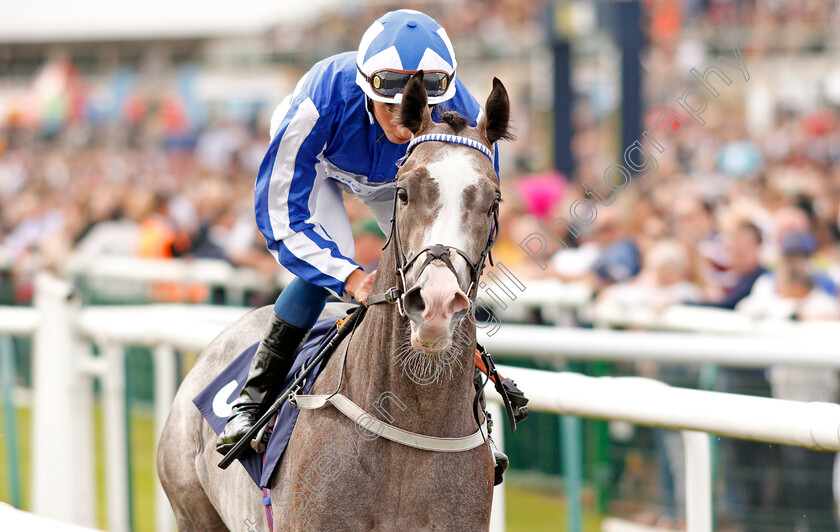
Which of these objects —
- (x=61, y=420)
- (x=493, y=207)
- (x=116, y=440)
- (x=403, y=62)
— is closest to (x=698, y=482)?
(x=493, y=207)

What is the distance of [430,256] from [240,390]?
125 centimetres

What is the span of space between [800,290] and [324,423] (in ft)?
11.4

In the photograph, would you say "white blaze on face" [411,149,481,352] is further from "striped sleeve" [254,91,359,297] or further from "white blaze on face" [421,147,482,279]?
"striped sleeve" [254,91,359,297]

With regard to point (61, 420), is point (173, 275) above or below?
above

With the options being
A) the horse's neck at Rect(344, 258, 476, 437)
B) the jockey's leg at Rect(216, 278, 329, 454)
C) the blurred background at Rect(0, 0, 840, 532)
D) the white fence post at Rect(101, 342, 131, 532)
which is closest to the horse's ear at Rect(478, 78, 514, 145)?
the horse's neck at Rect(344, 258, 476, 437)

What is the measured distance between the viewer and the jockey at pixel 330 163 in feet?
8.95

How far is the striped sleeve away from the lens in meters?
2.84

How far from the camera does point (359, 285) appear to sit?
2.74 meters

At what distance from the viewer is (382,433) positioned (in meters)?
2.50

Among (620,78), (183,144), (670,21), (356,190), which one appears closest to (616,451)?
(356,190)

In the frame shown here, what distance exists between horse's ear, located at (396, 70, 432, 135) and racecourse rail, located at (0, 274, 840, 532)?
3.67 ft

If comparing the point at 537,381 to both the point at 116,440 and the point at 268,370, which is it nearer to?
the point at 268,370

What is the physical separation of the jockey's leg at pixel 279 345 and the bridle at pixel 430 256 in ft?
1.52

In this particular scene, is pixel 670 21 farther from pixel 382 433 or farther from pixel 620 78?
pixel 382 433
